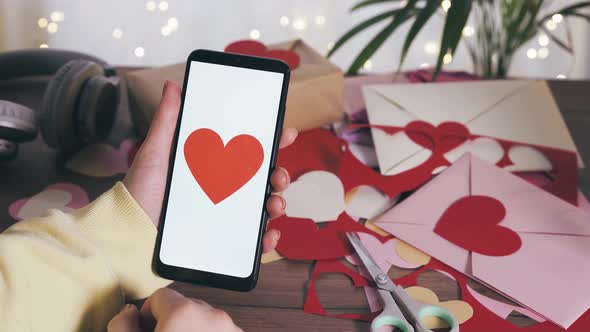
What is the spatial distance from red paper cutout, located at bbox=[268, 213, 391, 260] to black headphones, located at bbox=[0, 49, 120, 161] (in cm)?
25

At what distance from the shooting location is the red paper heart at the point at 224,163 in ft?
1.80

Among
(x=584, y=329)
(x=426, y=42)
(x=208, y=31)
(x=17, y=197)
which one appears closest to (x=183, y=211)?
(x=17, y=197)

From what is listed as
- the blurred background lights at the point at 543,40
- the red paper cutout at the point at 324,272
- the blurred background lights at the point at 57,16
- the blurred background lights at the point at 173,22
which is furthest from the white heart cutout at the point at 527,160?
the blurred background lights at the point at 57,16

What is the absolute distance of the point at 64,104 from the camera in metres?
0.67

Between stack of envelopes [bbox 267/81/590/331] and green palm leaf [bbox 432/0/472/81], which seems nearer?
stack of envelopes [bbox 267/81/590/331]

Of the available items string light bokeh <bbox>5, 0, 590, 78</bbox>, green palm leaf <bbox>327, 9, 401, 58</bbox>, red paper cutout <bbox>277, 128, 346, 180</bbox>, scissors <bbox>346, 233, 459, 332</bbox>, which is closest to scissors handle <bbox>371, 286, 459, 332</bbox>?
scissors <bbox>346, 233, 459, 332</bbox>

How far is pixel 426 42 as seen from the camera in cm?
154

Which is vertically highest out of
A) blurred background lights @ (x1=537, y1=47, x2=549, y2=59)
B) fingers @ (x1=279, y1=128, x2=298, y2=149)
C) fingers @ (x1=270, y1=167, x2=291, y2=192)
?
fingers @ (x1=279, y1=128, x2=298, y2=149)

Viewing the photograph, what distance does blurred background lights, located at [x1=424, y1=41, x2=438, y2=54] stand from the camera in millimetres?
1536

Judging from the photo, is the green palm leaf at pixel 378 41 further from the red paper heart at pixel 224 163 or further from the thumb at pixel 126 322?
the thumb at pixel 126 322

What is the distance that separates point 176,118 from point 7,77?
38 cm

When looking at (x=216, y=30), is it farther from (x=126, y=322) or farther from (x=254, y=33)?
(x=126, y=322)

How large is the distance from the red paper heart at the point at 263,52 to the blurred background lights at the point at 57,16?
83 centimetres

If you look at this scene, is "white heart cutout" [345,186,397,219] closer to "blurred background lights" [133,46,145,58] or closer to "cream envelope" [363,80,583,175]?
"cream envelope" [363,80,583,175]
